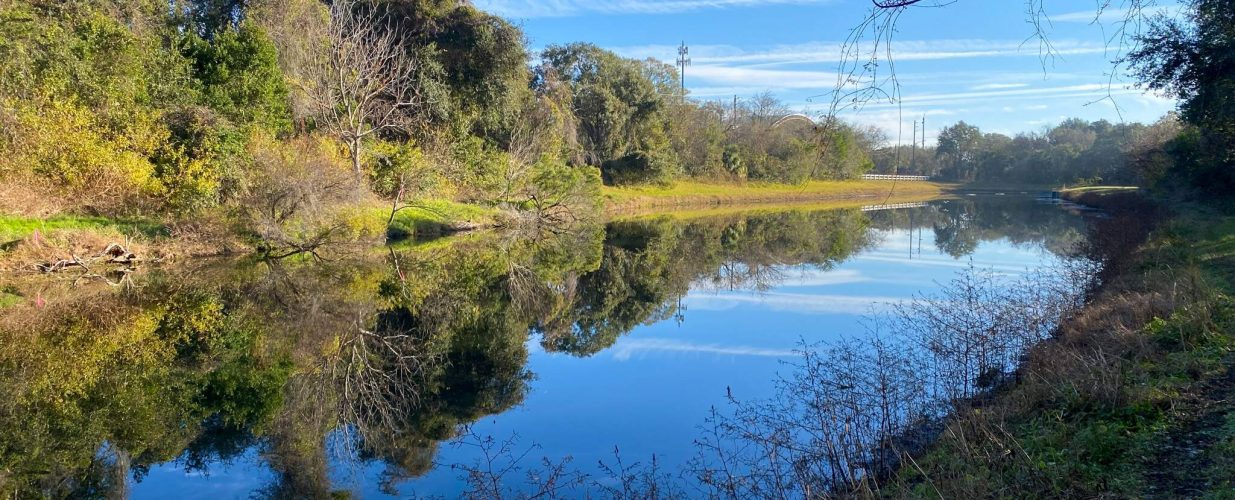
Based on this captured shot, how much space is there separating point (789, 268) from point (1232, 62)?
10.3 m

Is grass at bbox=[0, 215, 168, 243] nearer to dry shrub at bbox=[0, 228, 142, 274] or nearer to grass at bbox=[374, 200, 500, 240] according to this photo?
dry shrub at bbox=[0, 228, 142, 274]

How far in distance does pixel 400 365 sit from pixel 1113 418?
27.5ft

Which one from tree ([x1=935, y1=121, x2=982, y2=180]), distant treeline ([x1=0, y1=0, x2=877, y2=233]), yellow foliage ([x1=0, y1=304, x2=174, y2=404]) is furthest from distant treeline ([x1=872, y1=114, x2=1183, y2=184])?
yellow foliage ([x1=0, y1=304, x2=174, y2=404])

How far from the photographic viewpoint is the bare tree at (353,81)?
2556 centimetres

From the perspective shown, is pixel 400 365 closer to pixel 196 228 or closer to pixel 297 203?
pixel 297 203

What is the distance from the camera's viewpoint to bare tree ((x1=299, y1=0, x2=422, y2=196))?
2556 cm

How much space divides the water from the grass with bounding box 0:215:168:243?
2.78m

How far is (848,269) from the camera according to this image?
20.0 m

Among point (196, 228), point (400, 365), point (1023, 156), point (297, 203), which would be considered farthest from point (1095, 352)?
point (1023, 156)

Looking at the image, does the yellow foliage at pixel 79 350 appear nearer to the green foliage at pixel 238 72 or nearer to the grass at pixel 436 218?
the green foliage at pixel 238 72

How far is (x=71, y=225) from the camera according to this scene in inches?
690

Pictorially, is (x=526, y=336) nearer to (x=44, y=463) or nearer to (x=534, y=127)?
(x=44, y=463)

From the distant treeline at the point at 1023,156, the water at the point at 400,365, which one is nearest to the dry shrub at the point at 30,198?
the water at the point at 400,365

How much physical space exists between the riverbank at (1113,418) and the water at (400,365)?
9.04 ft
